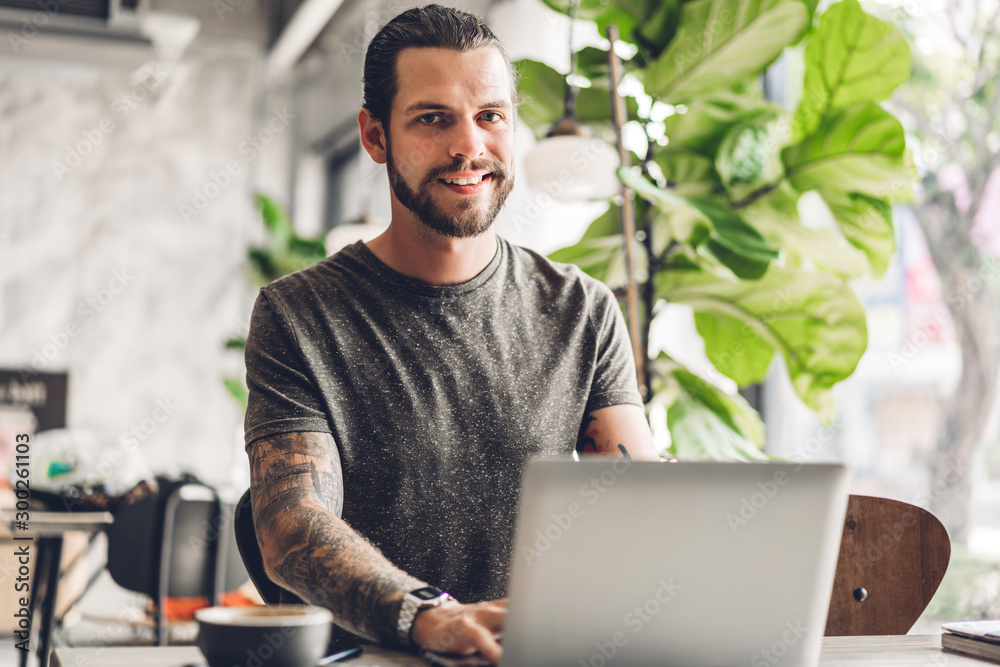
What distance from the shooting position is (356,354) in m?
1.29

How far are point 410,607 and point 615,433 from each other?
0.61 m

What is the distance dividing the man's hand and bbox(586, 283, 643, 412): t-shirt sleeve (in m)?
0.64

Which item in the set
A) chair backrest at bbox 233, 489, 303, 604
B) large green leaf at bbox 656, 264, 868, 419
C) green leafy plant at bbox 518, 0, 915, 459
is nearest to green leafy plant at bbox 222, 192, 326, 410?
green leafy plant at bbox 518, 0, 915, 459

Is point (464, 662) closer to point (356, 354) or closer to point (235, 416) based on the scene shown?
point (356, 354)

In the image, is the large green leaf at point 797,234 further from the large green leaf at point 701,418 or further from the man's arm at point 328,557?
the man's arm at point 328,557

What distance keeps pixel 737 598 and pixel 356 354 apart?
2.35 ft

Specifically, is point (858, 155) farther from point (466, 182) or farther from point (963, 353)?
point (466, 182)

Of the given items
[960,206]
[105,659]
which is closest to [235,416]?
[960,206]

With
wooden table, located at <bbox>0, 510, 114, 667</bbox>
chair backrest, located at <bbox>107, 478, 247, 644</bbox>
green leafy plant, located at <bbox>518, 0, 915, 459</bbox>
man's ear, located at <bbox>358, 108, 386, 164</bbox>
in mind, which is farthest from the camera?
chair backrest, located at <bbox>107, 478, 247, 644</bbox>

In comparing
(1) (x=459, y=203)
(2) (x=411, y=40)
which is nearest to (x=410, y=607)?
(1) (x=459, y=203)

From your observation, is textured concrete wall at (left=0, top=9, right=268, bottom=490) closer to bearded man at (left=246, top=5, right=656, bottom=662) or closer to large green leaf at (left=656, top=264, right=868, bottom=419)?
large green leaf at (left=656, top=264, right=868, bottom=419)

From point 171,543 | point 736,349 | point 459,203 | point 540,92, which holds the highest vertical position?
point 540,92

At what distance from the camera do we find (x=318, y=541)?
1.00 metres

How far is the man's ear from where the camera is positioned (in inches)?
55.6
